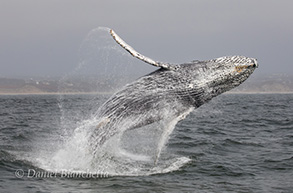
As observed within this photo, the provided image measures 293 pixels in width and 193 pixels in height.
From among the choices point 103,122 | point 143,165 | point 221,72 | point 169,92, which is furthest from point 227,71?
point 143,165

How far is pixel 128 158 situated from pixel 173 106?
3.01 meters

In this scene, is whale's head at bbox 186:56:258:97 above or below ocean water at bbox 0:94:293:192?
above

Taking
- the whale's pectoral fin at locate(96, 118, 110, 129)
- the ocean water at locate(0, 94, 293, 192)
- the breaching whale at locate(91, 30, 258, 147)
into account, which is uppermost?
the breaching whale at locate(91, 30, 258, 147)

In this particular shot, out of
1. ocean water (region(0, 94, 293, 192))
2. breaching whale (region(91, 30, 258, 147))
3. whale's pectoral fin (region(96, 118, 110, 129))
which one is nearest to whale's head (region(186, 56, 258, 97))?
breaching whale (region(91, 30, 258, 147))

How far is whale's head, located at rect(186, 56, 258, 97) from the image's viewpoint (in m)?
9.82

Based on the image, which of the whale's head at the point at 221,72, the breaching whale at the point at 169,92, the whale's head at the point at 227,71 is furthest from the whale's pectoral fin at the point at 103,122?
the whale's head at the point at 227,71

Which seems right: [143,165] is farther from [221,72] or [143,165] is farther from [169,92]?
→ [221,72]

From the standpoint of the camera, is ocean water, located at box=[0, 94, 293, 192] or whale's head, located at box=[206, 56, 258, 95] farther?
whale's head, located at box=[206, 56, 258, 95]

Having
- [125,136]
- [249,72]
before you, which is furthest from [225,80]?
[125,136]

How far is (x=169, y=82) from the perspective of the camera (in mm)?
9766

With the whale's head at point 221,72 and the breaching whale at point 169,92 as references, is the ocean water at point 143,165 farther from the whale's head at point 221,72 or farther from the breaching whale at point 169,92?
the whale's head at point 221,72

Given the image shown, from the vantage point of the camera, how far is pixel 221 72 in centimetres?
986

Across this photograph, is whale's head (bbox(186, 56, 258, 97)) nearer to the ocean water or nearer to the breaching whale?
the breaching whale

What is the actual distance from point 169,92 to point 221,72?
138cm
